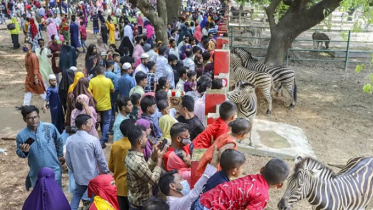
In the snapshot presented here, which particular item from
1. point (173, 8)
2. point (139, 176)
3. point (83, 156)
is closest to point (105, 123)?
point (83, 156)

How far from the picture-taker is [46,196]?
3.30 m

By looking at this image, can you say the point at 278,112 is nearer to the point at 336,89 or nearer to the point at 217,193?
the point at 336,89

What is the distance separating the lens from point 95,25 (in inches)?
818

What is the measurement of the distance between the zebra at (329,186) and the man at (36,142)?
275 cm

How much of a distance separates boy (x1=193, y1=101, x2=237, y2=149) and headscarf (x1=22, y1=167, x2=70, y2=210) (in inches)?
58.5

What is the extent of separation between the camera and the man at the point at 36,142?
428 cm

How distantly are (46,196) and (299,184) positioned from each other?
108 inches

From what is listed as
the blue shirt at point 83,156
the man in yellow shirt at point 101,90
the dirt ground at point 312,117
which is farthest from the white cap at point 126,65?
the blue shirt at point 83,156

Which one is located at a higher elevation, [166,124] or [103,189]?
[166,124]

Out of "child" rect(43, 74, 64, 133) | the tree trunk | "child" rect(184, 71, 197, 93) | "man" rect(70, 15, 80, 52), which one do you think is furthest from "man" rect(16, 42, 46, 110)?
the tree trunk

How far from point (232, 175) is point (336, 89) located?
9.93m

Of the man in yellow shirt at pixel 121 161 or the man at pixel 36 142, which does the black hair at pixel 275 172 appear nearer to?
the man in yellow shirt at pixel 121 161

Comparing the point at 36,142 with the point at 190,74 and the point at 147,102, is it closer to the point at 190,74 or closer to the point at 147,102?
the point at 147,102

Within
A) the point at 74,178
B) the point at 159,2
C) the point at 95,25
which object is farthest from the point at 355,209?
the point at 95,25
